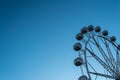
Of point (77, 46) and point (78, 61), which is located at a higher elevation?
point (77, 46)

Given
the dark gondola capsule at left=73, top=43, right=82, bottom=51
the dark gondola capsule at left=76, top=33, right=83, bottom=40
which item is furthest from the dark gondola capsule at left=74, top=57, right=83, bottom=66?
the dark gondola capsule at left=76, top=33, right=83, bottom=40

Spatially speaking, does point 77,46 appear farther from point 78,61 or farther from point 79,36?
point 78,61

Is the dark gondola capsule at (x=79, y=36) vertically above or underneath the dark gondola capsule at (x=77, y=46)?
above

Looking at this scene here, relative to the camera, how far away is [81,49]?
17156mm

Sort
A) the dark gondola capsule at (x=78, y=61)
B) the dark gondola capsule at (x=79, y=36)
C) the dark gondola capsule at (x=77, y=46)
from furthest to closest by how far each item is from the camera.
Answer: the dark gondola capsule at (x=79, y=36) < the dark gondola capsule at (x=77, y=46) < the dark gondola capsule at (x=78, y=61)

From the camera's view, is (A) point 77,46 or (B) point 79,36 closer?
(A) point 77,46

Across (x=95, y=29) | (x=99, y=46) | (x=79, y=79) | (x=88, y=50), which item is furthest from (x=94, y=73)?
(x=95, y=29)

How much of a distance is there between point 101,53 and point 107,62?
1044 mm

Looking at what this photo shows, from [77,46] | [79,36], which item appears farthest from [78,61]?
[79,36]

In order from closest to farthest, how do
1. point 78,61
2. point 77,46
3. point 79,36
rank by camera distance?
point 78,61
point 77,46
point 79,36

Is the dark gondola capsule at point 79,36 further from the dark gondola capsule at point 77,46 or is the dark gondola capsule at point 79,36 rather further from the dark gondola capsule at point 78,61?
the dark gondola capsule at point 78,61

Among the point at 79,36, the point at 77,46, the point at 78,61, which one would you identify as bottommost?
the point at 78,61

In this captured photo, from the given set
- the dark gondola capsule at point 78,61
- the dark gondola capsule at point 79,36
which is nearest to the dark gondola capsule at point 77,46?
the dark gondola capsule at point 79,36

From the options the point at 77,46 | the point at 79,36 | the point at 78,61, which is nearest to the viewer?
the point at 78,61
